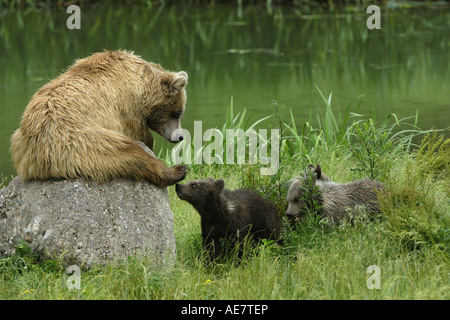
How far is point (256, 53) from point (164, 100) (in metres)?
14.2

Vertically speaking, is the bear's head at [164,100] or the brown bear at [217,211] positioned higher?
the bear's head at [164,100]

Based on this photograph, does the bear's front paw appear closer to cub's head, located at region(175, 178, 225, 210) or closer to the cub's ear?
cub's head, located at region(175, 178, 225, 210)

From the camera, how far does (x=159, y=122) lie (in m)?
6.27

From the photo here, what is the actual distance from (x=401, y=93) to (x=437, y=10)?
12609mm

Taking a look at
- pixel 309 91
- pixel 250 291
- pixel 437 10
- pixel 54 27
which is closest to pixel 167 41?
pixel 54 27

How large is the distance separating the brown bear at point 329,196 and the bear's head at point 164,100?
1.38 metres

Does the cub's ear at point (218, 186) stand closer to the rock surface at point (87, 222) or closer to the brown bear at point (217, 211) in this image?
the brown bear at point (217, 211)

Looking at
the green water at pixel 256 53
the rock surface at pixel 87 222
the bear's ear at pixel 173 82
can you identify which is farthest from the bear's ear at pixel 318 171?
the green water at pixel 256 53

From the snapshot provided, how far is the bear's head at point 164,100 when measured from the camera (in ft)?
20.1

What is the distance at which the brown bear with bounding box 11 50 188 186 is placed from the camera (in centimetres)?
573

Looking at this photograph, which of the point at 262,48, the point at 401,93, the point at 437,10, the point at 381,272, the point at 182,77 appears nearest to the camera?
the point at 381,272

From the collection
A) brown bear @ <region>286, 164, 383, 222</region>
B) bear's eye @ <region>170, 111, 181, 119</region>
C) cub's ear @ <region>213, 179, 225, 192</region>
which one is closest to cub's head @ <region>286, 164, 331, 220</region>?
brown bear @ <region>286, 164, 383, 222</region>

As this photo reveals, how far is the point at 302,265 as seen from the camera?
5695 mm
